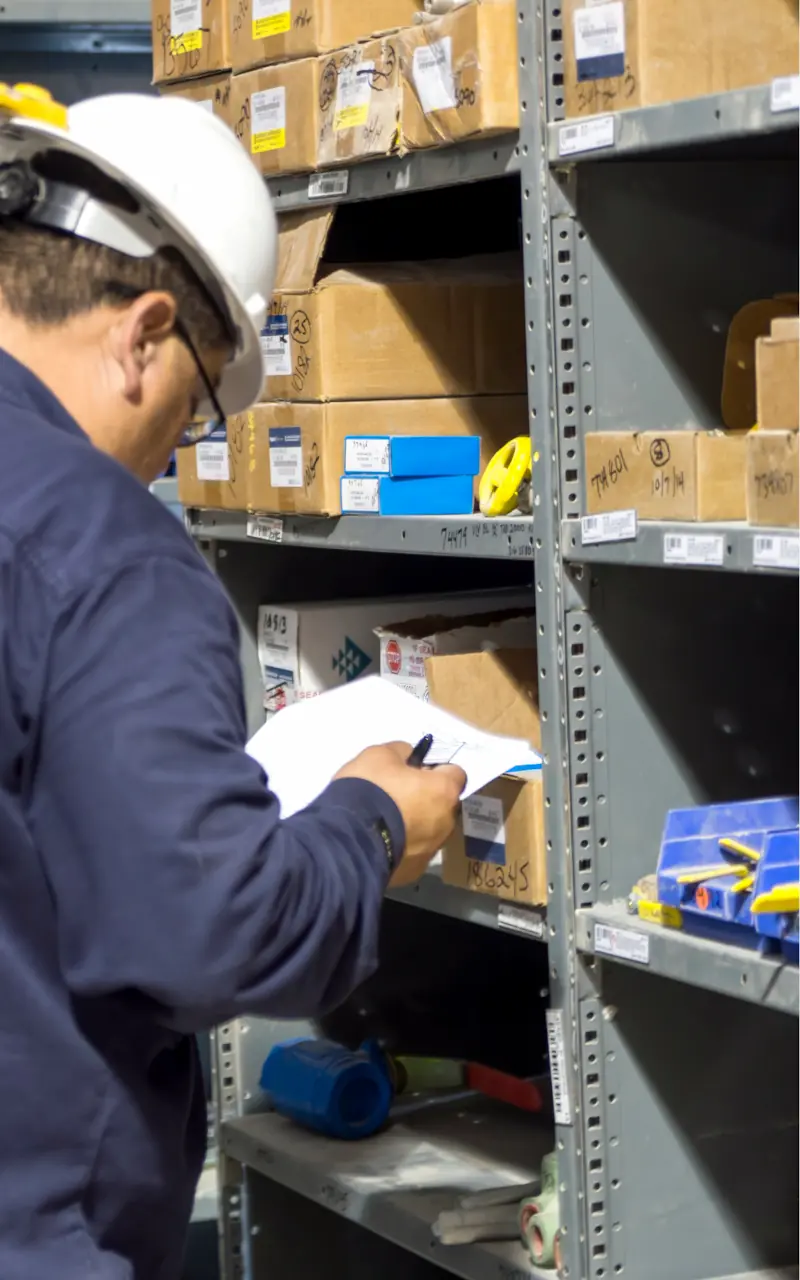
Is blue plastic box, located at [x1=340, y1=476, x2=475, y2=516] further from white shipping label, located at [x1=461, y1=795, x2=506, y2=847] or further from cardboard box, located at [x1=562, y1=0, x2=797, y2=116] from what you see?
cardboard box, located at [x1=562, y1=0, x2=797, y2=116]

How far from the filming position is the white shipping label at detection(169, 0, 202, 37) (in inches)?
93.9

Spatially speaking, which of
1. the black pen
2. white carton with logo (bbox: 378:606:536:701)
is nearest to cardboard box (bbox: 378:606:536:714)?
white carton with logo (bbox: 378:606:536:701)

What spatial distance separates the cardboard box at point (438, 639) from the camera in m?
2.17

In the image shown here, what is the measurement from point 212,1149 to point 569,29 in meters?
2.49

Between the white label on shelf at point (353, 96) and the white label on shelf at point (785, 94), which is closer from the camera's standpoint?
the white label on shelf at point (785, 94)

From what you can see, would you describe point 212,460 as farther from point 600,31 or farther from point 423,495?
point 600,31

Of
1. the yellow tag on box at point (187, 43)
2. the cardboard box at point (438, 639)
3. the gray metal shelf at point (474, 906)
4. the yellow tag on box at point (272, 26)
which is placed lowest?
the gray metal shelf at point (474, 906)

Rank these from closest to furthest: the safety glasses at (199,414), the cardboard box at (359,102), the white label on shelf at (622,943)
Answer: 1. the safety glasses at (199,414)
2. the white label on shelf at (622,943)
3. the cardboard box at (359,102)

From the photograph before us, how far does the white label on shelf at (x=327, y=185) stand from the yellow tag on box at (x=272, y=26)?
0.19m

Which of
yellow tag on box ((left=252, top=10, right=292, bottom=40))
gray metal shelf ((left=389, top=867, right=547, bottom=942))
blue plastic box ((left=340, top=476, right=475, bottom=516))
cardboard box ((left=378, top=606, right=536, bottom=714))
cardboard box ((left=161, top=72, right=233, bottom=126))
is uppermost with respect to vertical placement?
yellow tag on box ((left=252, top=10, right=292, bottom=40))

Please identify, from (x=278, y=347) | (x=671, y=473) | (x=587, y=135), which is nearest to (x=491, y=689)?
(x=671, y=473)

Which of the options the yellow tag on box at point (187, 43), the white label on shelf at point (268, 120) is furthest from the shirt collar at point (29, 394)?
the yellow tag on box at point (187, 43)

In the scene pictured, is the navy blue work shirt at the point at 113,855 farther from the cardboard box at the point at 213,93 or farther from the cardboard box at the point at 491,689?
the cardboard box at the point at 213,93

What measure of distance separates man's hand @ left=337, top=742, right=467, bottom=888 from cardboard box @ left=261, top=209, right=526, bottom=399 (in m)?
0.72
